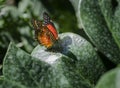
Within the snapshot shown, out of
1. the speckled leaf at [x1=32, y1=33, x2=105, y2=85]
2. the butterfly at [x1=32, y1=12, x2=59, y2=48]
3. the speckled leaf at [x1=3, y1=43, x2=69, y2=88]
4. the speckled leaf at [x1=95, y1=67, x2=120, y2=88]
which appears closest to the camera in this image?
the speckled leaf at [x1=95, y1=67, x2=120, y2=88]

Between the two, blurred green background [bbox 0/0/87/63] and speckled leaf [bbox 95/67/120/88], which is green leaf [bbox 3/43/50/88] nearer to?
speckled leaf [bbox 95/67/120/88]

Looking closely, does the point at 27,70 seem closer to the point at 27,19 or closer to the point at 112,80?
the point at 112,80

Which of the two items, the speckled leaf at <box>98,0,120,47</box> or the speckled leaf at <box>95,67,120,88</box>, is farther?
the speckled leaf at <box>98,0,120,47</box>

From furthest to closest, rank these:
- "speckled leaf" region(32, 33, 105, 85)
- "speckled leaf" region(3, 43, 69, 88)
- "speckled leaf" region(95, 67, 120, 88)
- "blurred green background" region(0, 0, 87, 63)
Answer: "blurred green background" region(0, 0, 87, 63)
"speckled leaf" region(32, 33, 105, 85)
"speckled leaf" region(3, 43, 69, 88)
"speckled leaf" region(95, 67, 120, 88)

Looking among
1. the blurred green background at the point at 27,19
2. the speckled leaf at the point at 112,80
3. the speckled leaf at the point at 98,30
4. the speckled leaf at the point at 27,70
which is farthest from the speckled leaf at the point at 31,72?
the blurred green background at the point at 27,19

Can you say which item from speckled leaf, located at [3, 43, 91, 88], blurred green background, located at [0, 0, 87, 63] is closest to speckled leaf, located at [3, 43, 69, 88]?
speckled leaf, located at [3, 43, 91, 88]

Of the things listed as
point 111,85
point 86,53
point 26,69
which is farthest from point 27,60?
point 111,85

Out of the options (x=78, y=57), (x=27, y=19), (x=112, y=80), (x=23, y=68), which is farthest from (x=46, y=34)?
(x=27, y=19)

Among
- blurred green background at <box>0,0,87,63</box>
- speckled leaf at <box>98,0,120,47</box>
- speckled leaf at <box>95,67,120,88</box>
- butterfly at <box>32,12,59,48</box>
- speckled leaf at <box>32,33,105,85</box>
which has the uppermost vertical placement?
speckled leaf at <box>95,67,120,88</box>
